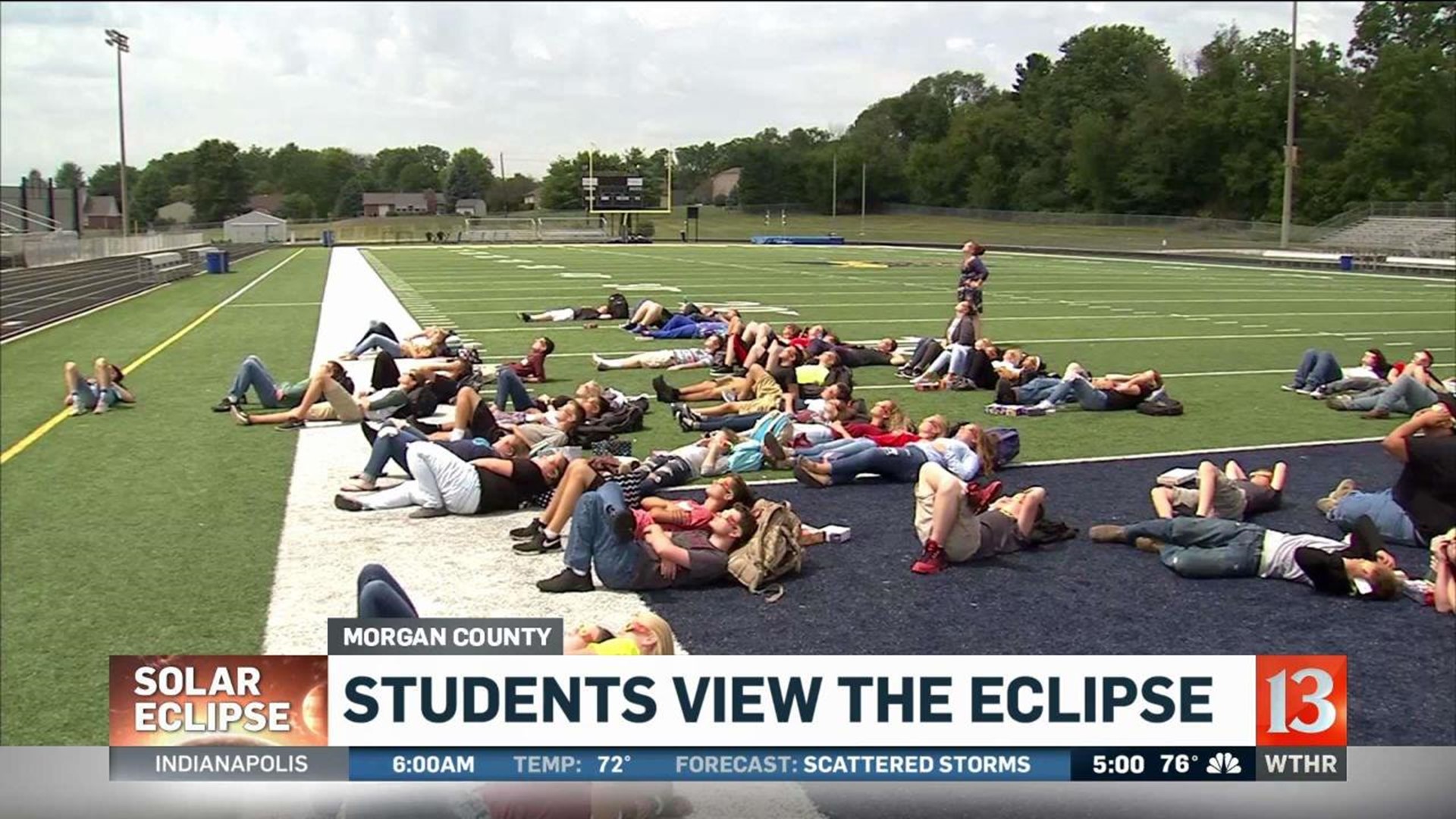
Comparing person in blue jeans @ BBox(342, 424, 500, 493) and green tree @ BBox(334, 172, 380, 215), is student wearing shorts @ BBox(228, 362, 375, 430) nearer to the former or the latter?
person in blue jeans @ BBox(342, 424, 500, 493)

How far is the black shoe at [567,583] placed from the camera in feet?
21.7

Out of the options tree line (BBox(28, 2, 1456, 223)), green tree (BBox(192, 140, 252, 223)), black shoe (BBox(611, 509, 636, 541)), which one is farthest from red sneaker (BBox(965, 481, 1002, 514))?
green tree (BBox(192, 140, 252, 223))

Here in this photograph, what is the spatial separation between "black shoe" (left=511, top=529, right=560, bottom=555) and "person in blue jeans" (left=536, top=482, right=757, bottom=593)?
1.67 feet

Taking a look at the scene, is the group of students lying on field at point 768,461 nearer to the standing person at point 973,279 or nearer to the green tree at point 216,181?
the standing person at point 973,279

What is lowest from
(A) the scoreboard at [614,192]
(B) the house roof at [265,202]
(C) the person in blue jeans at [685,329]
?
(C) the person in blue jeans at [685,329]

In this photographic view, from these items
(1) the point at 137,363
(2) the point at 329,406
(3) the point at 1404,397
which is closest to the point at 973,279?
(3) the point at 1404,397

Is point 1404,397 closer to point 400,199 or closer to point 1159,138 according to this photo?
point 1159,138

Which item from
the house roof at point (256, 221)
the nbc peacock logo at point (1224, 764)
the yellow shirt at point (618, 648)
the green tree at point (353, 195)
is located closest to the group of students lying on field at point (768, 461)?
the yellow shirt at point (618, 648)

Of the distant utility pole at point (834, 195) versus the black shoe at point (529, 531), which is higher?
the distant utility pole at point (834, 195)

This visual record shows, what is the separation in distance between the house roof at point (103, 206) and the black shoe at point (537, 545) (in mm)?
109775

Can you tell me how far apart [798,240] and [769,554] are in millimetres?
69505

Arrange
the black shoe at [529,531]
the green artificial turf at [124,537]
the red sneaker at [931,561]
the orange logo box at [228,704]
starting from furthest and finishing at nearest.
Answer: the black shoe at [529,531] → the red sneaker at [931,561] → the green artificial turf at [124,537] → the orange logo box at [228,704]

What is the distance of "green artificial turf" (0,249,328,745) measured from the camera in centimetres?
588

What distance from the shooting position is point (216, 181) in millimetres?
113500
